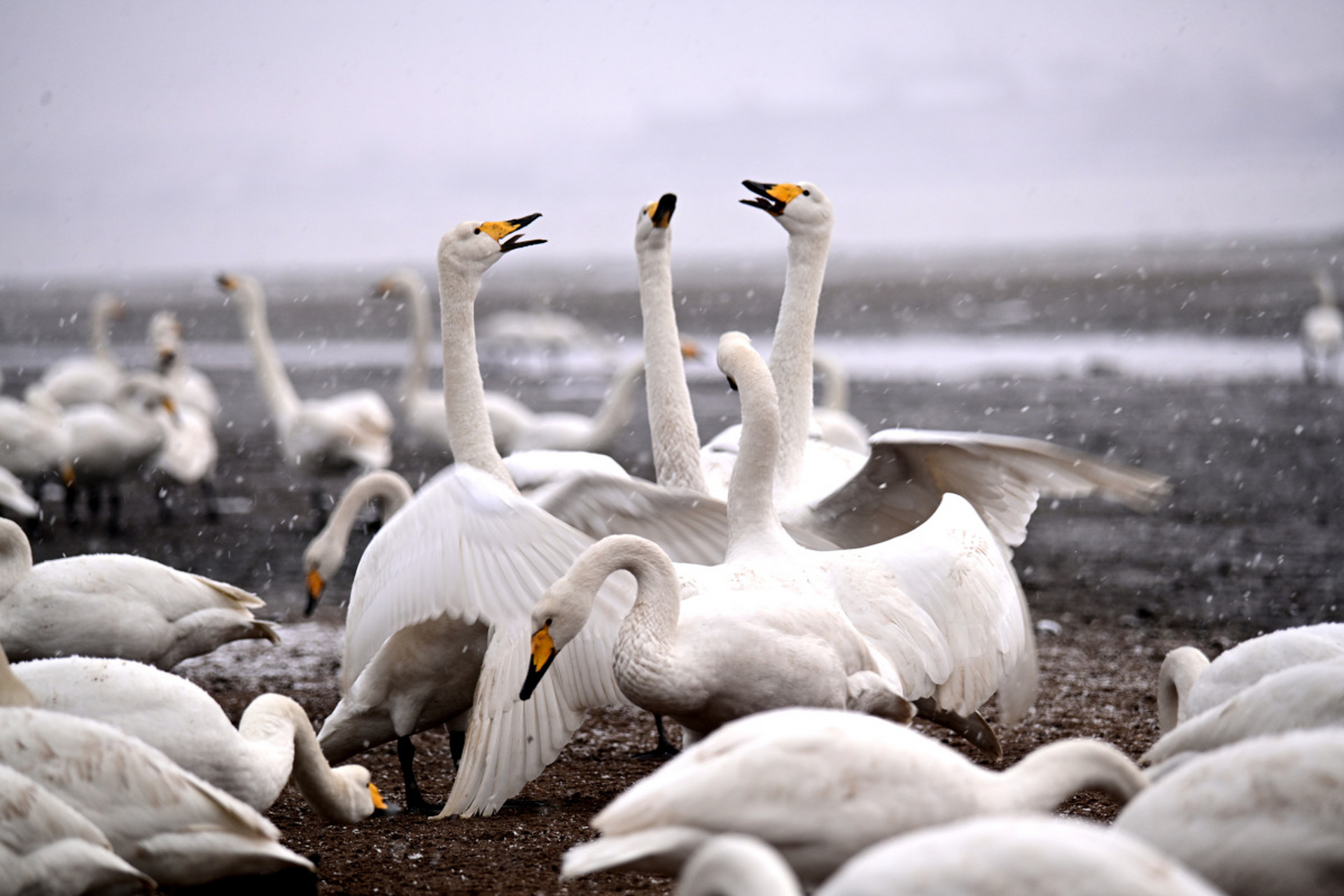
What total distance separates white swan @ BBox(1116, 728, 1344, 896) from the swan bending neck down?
414 centimetres

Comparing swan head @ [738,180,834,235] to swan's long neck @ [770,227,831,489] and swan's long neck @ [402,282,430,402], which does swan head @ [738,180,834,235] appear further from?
swan's long neck @ [402,282,430,402]

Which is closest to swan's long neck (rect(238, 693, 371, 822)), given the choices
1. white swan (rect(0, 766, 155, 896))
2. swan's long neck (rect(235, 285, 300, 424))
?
white swan (rect(0, 766, 155, 896))

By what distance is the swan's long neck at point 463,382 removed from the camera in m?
5.37

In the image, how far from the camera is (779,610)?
4.02 metres

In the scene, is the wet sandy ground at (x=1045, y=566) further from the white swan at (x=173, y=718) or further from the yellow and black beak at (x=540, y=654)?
the yellow and black beak at (x=540, y=654)

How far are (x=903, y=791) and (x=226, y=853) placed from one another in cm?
165

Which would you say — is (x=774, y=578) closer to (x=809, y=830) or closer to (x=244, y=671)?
(x=809, y=830)

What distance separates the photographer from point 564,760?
571cm

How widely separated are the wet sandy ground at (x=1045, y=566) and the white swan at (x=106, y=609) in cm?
78

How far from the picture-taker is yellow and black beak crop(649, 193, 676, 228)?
5965 mm

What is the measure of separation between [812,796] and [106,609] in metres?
3.32

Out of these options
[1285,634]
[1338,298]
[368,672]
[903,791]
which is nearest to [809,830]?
[903,791]

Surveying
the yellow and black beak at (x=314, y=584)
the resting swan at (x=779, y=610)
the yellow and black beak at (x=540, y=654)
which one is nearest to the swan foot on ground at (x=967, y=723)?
the resting swan at (x=779, y=610)

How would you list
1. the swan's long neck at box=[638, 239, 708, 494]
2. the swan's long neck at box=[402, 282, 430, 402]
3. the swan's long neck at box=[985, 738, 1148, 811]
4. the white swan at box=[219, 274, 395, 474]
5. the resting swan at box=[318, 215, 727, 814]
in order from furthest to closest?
the swan's long neck at box=[402, 282, 430, 402] → the white swan at box=[219, 274, 395, 474] → the swan's long neck at box=[638, 239, 708, 494] → the resting swan at box=[318, 215, 727, 814] → the swan's long neck at box=[985, 738, 1148, 811]
